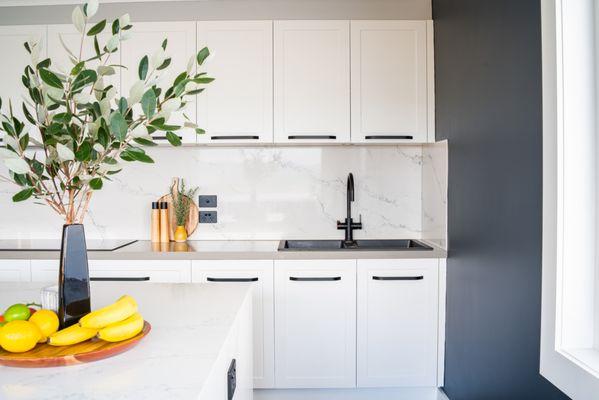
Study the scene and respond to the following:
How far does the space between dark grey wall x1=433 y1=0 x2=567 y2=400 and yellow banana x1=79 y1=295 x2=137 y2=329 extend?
1.21 m

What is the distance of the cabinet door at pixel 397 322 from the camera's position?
90.8 inches

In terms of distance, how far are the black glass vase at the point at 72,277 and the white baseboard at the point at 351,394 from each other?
1.66 m

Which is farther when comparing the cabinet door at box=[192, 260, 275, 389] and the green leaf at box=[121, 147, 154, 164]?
the cabinet door at box=[192, 260, 275, 389]

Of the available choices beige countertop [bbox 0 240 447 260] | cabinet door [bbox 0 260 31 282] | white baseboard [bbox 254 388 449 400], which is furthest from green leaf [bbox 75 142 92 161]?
white baseboard [bbox 254 388 449 400]

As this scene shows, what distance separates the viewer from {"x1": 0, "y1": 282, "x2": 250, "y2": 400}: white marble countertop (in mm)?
723

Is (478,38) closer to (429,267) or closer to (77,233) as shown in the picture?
(429,267)

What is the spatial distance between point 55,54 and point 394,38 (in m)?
2.11

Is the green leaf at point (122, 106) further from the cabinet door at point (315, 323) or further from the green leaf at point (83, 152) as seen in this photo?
the cabinet door at point (315, 323)

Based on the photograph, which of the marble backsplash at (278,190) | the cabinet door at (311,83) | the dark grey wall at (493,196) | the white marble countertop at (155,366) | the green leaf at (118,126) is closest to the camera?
the white marble countertop at (155,366)

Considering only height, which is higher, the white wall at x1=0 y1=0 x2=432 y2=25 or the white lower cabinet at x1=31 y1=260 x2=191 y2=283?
the white wall at x1=0 y1=0 x2=432 y2=25

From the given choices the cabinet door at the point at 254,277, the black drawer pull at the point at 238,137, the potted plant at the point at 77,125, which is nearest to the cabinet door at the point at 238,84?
the black drawer pull at the point at 238,137

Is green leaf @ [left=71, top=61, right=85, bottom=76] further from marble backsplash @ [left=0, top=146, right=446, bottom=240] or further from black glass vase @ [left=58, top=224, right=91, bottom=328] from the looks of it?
marble backsplash @ [left=0, top=146, right=446, bottom=240]

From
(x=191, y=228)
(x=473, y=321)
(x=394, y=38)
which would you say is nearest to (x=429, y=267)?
(x=473, y=321)

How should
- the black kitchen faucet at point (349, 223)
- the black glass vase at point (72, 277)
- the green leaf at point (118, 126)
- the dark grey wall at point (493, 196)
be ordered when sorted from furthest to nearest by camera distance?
1. the black kitchen faucet at point (349, 223)
2. the dark grey wall at point (493, 196)
3. the black glass vase at point (72, 277)
4. the green leaf at point (118, 126)
